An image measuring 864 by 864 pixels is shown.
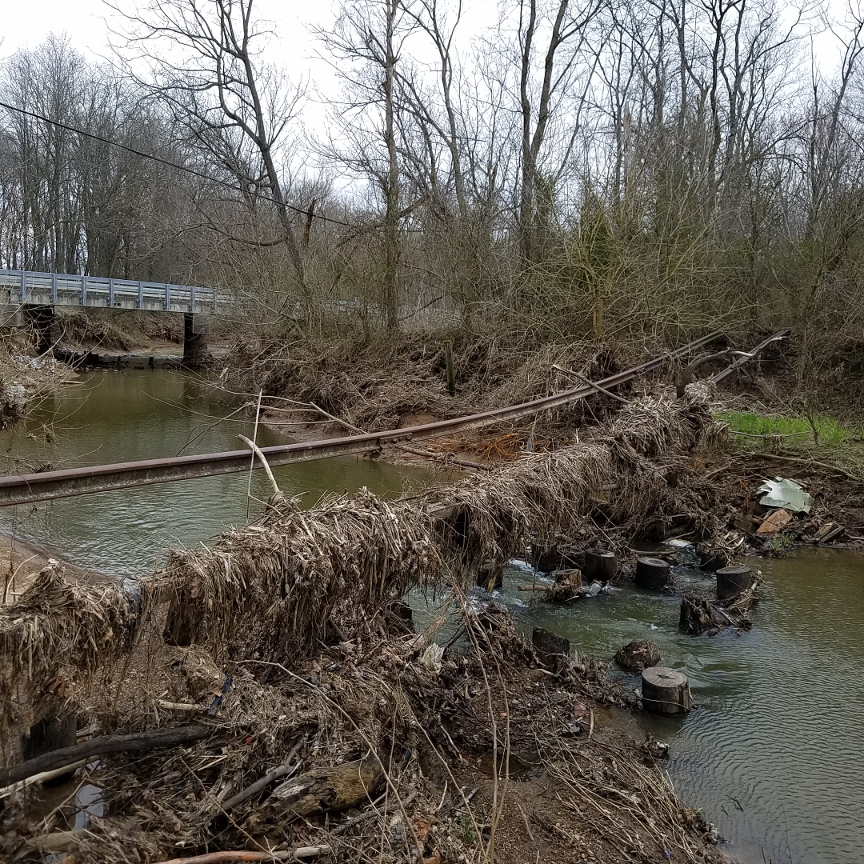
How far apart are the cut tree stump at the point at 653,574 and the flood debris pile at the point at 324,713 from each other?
3.11 m

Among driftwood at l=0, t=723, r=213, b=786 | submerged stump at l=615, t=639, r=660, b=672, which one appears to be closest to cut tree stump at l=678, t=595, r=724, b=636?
submerged stump at l=615, t=639, r=660, b=672

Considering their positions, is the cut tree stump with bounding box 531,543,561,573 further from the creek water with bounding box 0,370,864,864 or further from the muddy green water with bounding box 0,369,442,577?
the muddy green water with bounding box 0,369,442,577

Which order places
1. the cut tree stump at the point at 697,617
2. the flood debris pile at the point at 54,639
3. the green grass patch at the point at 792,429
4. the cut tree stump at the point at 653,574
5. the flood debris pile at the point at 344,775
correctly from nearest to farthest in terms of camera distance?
1. the flood debris pile at the point at 54,639
2. the flood debris pile at the point at 344,775
3. the cut tree stump at the point at 697,617
4. the cut tree stump at the point at 653,574
5. the green grass patch at the point at 792,429

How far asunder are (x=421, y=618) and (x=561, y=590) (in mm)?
1619

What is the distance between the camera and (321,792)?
137 inches

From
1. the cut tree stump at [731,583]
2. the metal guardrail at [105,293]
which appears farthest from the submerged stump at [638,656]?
the metal guardrail at [105,293]

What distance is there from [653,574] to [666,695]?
2815mm

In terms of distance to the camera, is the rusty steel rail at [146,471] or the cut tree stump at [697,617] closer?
the rusty steel rail at [146,471]

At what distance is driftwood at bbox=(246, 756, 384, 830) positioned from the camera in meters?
3.38

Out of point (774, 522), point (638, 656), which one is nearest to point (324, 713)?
point (638, 656)

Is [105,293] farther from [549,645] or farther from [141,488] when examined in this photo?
[549,645]

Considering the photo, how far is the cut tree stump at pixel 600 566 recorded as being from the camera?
7.90 m

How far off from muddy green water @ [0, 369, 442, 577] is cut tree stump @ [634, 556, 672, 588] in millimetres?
2923

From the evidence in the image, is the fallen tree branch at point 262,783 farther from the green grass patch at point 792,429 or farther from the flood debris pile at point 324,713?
the green grass patch at point 792,429
